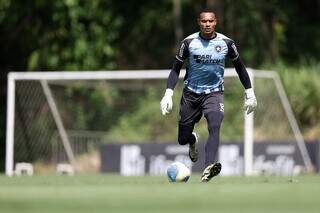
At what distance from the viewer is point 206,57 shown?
13227 millimetres

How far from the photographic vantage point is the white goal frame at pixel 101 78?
69.5 ft

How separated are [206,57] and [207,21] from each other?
0.51 m

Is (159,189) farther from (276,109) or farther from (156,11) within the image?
(156,11)

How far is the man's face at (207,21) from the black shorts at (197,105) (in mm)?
851

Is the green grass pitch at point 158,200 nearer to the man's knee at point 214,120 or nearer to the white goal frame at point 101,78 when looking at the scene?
the man's knee at point 214,120

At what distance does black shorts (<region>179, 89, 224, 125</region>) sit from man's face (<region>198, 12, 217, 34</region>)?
2.79ft

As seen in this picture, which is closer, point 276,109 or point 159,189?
point 159,189

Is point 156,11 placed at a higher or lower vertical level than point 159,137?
higher

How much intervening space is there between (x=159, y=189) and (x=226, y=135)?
15601 millimetres

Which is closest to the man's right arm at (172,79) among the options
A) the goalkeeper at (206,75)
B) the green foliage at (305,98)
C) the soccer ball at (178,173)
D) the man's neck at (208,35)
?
the goalkeeper at (206,75)

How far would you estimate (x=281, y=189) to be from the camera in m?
8.52

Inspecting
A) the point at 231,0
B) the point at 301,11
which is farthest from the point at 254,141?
the point at 301,11

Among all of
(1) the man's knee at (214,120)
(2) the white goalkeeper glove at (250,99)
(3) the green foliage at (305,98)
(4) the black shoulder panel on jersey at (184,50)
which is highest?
(4) the black shoulder panel on jersey at (184,50)

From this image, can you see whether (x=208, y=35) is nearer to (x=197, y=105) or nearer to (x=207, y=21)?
(x=207, y=21)
